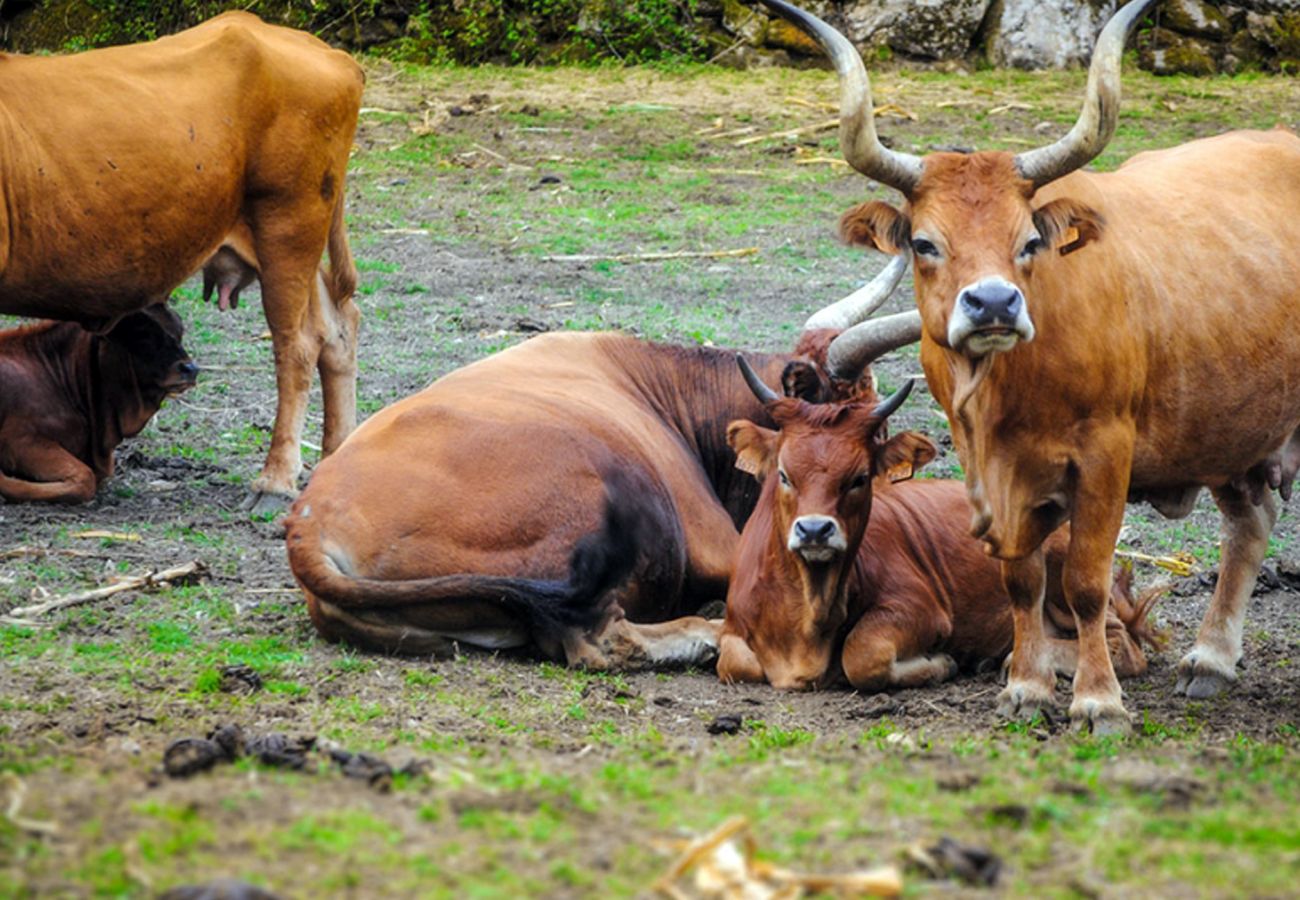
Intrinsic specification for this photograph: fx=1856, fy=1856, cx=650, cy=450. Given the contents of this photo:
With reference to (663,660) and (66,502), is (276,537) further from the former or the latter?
(663,660)

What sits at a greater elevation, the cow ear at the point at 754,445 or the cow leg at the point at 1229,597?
the cow ear at the point at 754,445

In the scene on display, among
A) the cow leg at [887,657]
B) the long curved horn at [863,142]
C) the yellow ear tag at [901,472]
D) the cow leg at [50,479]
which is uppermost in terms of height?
the long curved horn at [863,142]

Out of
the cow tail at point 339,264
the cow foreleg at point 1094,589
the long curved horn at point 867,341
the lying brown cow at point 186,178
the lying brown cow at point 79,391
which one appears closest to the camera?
the cow foreleg at point 1094,589

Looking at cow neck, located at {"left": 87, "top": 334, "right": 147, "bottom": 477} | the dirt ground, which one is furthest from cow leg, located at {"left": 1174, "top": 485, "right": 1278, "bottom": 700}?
cow neck, located at {"left": 87, "top": 334, "right": 147, "bottom": 477}

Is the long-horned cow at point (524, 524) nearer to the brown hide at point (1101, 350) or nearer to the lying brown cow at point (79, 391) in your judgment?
the brown hide at point (1101, 350)

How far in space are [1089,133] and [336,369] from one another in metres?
5.10

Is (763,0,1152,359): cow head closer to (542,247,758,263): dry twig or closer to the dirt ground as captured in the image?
the dirt ground

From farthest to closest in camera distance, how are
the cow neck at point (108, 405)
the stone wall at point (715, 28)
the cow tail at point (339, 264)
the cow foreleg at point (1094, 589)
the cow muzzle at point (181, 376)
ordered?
the stone wall at point (715, 28)
the cow tail at point (339, 264)
the cow muzzle at point (181, 376)
the cow neck at point (108, 405)
the cow foreleg at point (1094, 589)

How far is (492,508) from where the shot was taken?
717 centimetres

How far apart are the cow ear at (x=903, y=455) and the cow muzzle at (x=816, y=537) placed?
449mm

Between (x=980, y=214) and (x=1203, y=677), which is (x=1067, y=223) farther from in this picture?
(x=1203, y=677)

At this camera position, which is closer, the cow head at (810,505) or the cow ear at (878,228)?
the cow ear at (878,228)

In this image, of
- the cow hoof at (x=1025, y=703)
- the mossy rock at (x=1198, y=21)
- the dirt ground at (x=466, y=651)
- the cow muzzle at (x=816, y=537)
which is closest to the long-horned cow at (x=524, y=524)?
the dirt ground at (x=466, y=651)

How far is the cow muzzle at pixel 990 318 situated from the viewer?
541cm
